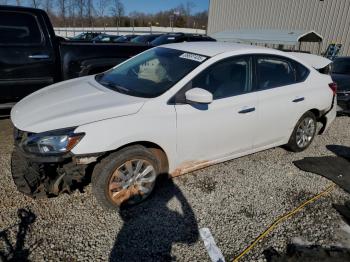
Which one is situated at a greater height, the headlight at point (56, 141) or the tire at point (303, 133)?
the headlight at point (56, 141)

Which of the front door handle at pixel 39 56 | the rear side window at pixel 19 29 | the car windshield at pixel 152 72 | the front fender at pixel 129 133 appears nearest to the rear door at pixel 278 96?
the car windshield at pixel 152 72

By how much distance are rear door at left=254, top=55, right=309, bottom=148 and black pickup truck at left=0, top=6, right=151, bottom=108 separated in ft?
9.74

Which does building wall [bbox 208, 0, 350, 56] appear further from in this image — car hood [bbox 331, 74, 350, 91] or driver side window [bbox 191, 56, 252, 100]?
driver side window [bbox 191, 56, 252, 100]

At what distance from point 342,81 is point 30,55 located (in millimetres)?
7057

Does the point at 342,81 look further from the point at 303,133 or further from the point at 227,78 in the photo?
the point at 227,78

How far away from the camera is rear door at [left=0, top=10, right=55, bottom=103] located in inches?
187

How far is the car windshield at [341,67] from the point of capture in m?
8.77

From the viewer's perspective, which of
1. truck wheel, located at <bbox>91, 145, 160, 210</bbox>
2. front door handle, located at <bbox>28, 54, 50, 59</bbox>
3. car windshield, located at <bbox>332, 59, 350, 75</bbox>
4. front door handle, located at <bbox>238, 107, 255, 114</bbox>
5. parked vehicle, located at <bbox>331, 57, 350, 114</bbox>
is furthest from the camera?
car windshield, located at <bbox>332, 59, 350, 75</bbox>

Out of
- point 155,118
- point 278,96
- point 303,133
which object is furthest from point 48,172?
point 303,133

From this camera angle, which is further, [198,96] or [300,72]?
[300,72]

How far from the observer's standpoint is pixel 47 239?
9.61 feet

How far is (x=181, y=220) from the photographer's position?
3328 millimetres

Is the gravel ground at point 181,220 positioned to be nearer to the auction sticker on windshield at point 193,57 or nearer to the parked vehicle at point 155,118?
the parked vehicle at point 155,118

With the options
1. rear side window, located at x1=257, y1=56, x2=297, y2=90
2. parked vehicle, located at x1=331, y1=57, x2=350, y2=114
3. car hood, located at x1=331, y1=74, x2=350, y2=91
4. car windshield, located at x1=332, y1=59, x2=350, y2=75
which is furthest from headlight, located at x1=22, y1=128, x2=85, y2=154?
car windshield, located at x1=332, y1=59, x2=350, y2=75
